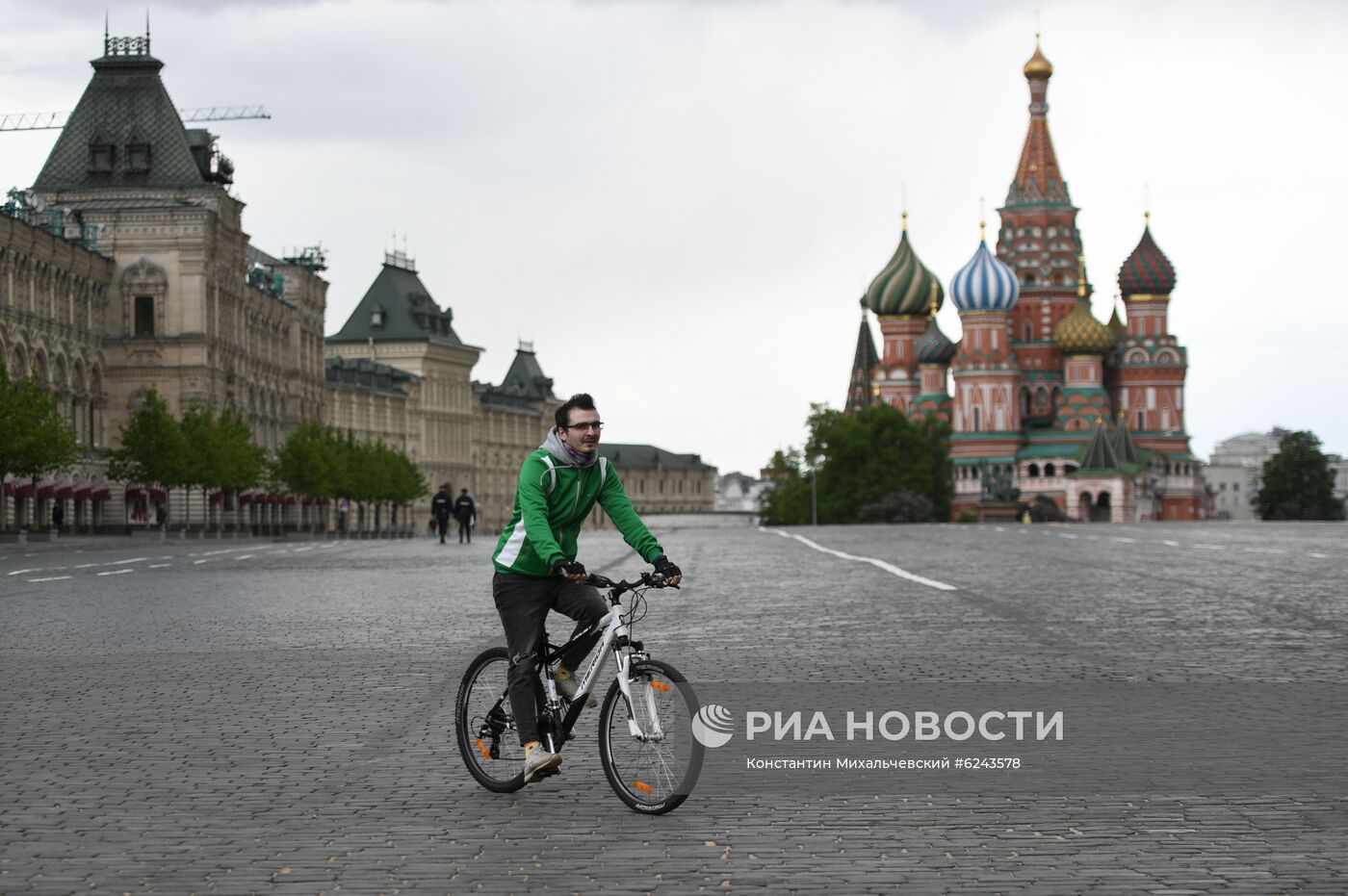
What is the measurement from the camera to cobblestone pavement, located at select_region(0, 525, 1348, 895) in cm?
735

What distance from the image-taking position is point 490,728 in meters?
9.25

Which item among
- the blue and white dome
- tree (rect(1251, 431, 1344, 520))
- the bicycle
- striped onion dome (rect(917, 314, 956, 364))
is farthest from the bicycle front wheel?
striped onion dome (rect(917, 314, 956, 364))

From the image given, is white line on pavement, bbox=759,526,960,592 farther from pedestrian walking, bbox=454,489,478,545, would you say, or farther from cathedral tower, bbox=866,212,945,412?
cathedral tower, bbox=866,212,945,412

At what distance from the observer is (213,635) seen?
61.7 ft

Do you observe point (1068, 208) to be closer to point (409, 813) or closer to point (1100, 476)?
point (1100, 476)

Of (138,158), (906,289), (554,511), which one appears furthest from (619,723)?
(906,289)

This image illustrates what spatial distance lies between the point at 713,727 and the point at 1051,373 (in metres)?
161

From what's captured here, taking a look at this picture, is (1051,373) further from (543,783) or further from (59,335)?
(543,783)

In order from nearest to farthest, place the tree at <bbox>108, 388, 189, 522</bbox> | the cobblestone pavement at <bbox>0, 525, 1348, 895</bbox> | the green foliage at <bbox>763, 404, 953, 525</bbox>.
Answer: the cobblestone pavement at <bbox>0, 525, 1348, 895</bbox>, the tree at <bbox>108, 388, 189, 522</bbox>, the green foliage at <bbox>763, 404, 953, 525</bbox>

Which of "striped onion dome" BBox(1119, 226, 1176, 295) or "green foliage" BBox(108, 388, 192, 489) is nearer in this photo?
"green foliage" BBox(108, 388, 192, 489)

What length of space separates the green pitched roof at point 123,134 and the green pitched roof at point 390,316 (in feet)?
237

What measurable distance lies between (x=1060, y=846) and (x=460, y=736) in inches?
114

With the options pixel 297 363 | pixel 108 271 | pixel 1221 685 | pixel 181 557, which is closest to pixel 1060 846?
pixel 1221 685

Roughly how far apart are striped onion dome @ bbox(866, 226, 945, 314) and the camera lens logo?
16818 cm
